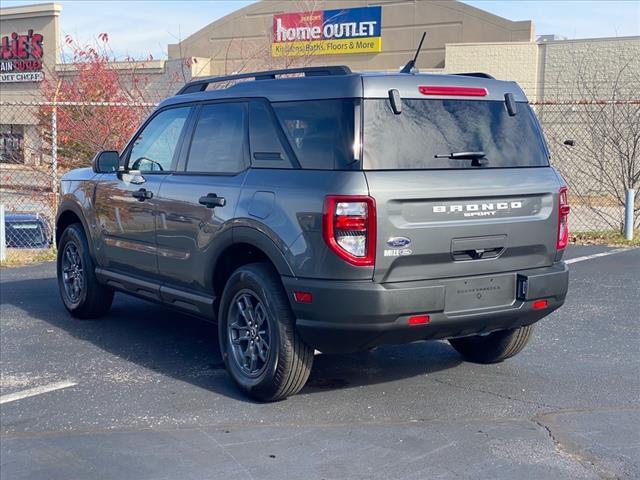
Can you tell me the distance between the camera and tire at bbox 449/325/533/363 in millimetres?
6145

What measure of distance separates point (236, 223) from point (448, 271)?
1417 millimetres

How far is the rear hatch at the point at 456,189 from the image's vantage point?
4.91m

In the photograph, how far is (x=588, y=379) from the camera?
5957 mm

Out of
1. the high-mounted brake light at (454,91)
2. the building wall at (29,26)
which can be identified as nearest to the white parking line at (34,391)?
the high-mounted brake light at (454,91)

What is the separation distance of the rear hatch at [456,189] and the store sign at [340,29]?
29.4 m

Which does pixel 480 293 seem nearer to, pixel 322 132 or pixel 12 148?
pixel 322 132

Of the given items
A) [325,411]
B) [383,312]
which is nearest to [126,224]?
[325,411]

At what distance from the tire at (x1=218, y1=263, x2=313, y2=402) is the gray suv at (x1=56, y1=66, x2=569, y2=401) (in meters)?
0.01

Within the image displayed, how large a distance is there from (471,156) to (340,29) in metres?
30.6

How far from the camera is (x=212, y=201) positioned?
578cm

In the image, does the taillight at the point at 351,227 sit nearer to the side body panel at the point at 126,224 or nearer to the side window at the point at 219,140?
the side window at the point at 219,140

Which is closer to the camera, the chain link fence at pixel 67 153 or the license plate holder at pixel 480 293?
the license plate holder at pixel 480 293

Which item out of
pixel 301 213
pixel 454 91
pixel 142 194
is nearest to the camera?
pixel 301 213

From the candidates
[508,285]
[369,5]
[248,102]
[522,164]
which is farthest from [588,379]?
[369,5]
